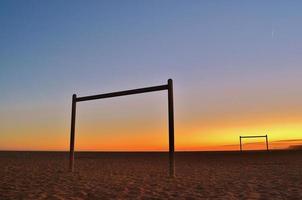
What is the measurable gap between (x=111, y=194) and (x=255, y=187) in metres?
2.83

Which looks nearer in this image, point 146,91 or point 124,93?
point 146,91

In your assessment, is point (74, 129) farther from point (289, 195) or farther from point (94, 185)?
point (289, 195)

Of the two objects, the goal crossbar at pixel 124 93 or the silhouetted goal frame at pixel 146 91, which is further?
the goal crossbar at pixel 124 93

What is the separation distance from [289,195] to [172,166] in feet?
10.9

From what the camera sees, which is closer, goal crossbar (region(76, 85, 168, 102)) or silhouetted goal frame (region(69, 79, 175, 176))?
silhouetted goal frame (region(69, 79, 175, 176))

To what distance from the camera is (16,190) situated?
5.86 m

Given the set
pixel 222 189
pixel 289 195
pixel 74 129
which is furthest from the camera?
pixel 74 129

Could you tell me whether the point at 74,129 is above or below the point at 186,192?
above

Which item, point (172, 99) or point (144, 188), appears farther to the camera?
point (172, 99)

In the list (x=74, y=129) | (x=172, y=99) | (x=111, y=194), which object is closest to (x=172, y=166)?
(x=172, y=99)

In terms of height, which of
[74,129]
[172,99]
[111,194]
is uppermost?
[172,99]

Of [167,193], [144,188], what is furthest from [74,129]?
[167,193]

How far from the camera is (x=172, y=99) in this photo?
8203 millimetres

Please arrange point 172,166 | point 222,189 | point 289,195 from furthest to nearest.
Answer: point 172,166 → point 222,189 → point 289,195
